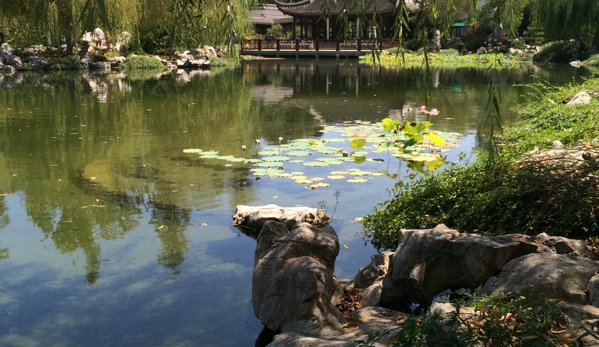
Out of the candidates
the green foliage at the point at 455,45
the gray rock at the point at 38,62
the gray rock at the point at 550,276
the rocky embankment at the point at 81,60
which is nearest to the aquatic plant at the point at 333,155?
the gray rock at the point at 550,276

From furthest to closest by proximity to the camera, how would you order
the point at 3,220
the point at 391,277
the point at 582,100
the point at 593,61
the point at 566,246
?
1. the point at 593,61
2. the point at 582,100
3. the point at 3,220
4. the point at 391,277
5. the point at 566,246

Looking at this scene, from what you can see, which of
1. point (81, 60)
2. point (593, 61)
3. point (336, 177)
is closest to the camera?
point (336, 177)

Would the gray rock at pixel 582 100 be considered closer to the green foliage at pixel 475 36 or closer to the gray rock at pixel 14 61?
the gray rock at pixel 14 61

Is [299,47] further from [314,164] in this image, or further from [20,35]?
[314,164]

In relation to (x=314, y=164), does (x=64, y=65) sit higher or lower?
higher

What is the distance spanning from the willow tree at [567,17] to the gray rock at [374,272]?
1880 centimetres

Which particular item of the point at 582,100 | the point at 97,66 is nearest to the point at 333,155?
the point at 582,100

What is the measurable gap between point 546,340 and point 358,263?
187 centimetres

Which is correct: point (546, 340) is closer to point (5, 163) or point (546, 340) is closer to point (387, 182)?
point (387, 182)

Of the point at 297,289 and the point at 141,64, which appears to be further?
the point at 141,64

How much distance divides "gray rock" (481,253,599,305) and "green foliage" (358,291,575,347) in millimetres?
269

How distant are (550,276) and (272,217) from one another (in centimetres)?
205

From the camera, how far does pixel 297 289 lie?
2.59 m

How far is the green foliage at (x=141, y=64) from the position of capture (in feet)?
68.9
